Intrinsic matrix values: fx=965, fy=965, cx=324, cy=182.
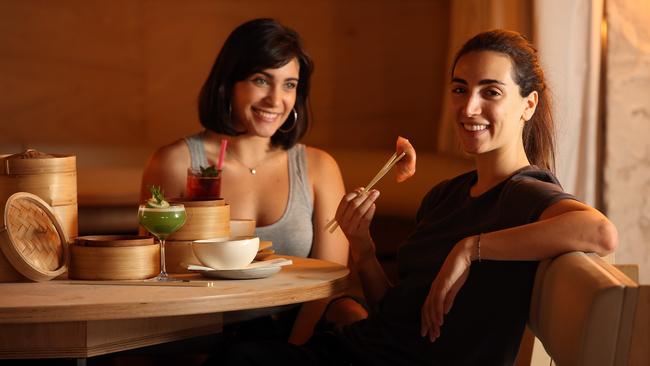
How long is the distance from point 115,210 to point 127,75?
66.7 inches

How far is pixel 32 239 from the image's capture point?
7.02 feet

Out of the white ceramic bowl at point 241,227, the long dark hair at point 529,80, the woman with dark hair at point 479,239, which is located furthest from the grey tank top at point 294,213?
the long dark hair at point 529,80

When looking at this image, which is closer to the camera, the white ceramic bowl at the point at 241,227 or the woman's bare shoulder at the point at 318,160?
the white ceramic bowl at the point at 241,227

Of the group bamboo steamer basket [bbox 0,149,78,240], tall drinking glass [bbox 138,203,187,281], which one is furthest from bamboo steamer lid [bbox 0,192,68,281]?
tall drinking glass [bbox 138,203,187,281]

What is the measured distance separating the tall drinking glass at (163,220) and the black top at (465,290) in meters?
0.48

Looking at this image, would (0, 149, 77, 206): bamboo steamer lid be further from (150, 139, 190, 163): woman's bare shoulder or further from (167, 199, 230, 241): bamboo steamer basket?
(150, 139, 190, 163): woman's bare shoulder

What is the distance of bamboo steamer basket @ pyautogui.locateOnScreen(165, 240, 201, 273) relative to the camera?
2250 millimetres

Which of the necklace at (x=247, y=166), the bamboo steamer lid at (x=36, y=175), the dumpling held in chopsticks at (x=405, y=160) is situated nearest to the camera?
the bamboo steamer lid at (x=36, y=175)

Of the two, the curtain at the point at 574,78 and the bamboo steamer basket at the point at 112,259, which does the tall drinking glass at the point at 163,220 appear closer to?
the bamboo steamer basket at the point at 112,259

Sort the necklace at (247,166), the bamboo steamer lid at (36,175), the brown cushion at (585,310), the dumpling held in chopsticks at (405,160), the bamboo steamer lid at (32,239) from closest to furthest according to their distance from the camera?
1. the brown cushion at (585,310)
2. the bamboo steamer lid at (32,239)
3. the bamboo steamer lid at (36,175)
4. the dumpling held in chopsticks at (405,160)
5. the necklace at (247,166)

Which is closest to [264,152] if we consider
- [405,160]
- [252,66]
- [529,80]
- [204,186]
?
[252,66]

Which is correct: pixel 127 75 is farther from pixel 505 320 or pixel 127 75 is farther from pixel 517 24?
pixel 505 320

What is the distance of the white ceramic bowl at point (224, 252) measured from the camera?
2133mm

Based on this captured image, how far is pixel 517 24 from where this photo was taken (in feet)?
10.8
